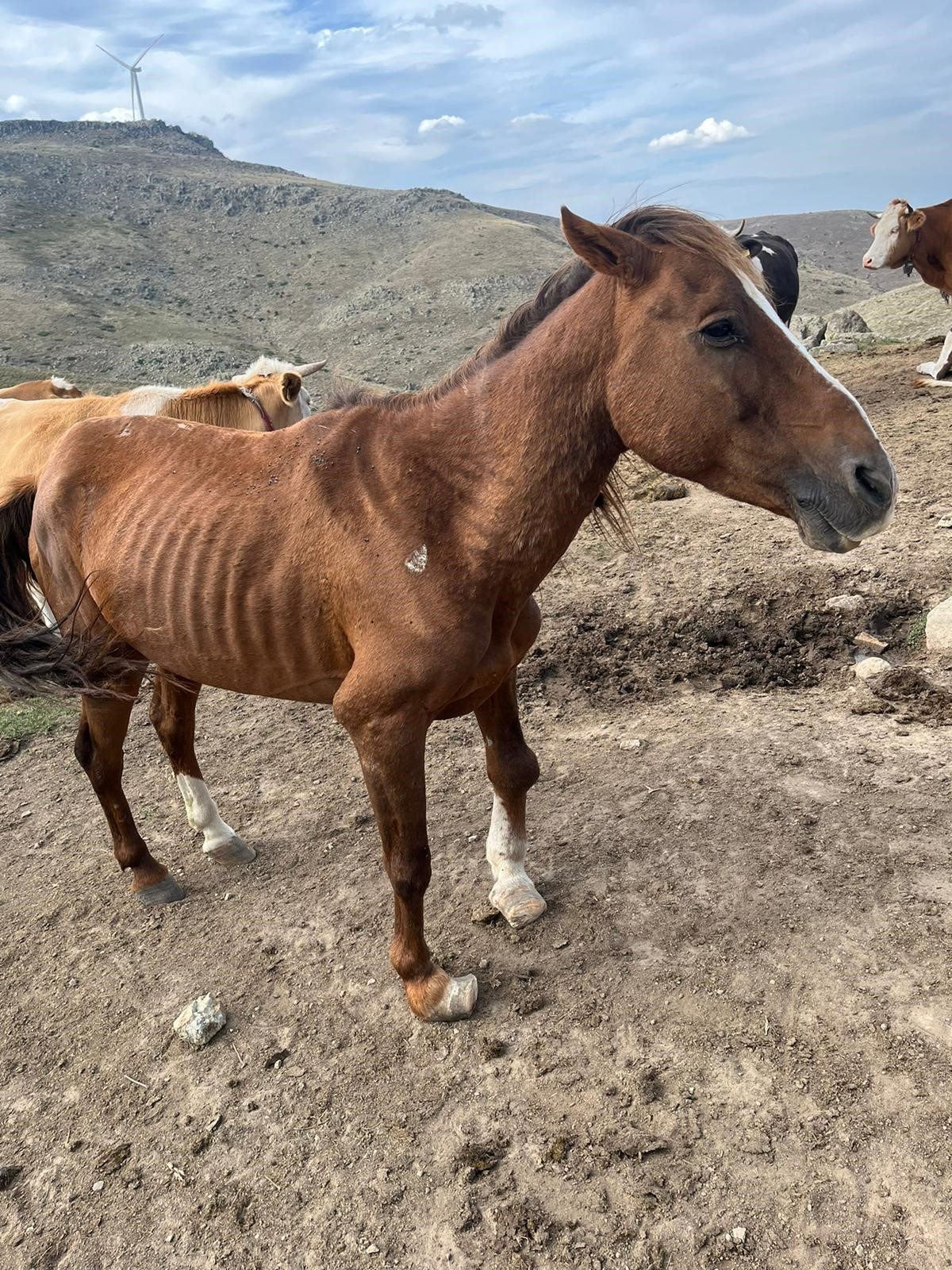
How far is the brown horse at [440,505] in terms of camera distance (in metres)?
2.15

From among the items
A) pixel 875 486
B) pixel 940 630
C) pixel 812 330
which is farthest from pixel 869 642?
pixel 812 330

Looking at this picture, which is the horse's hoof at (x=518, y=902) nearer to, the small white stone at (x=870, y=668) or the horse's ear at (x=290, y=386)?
the small white stone at (x=870, y=668)

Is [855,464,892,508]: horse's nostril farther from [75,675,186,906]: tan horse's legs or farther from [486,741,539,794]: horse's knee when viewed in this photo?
[75,675,186,906]: tan horse's legs

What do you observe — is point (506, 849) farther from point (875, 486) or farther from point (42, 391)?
point (42, 391)

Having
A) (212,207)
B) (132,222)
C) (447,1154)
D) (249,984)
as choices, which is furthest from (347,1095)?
(212,207)

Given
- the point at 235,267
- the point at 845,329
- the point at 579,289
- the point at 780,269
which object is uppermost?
the point at 235,267

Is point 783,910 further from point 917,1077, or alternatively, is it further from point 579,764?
point 579,764

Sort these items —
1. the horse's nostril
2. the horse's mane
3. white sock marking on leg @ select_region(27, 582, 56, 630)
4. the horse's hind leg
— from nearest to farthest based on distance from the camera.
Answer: the horse's nostril < the horse's mane < white sock marking on leg @ select_region(27, 582, 56, 630) < the horse's hind leg

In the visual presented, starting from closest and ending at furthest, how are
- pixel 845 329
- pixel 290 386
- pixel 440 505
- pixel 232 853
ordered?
pixel 440 505, pixel 232 853, pixel 290 386, pixel 845 329

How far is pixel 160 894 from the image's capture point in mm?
3727

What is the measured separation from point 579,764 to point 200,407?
13.0 feet

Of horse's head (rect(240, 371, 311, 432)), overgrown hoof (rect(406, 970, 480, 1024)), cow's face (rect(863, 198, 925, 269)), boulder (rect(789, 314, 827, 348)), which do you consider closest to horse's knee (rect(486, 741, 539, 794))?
overgrown hoof (rect(406, 970, 480, 1024))

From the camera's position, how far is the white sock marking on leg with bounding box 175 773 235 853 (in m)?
3.96

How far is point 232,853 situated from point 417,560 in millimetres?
2215
